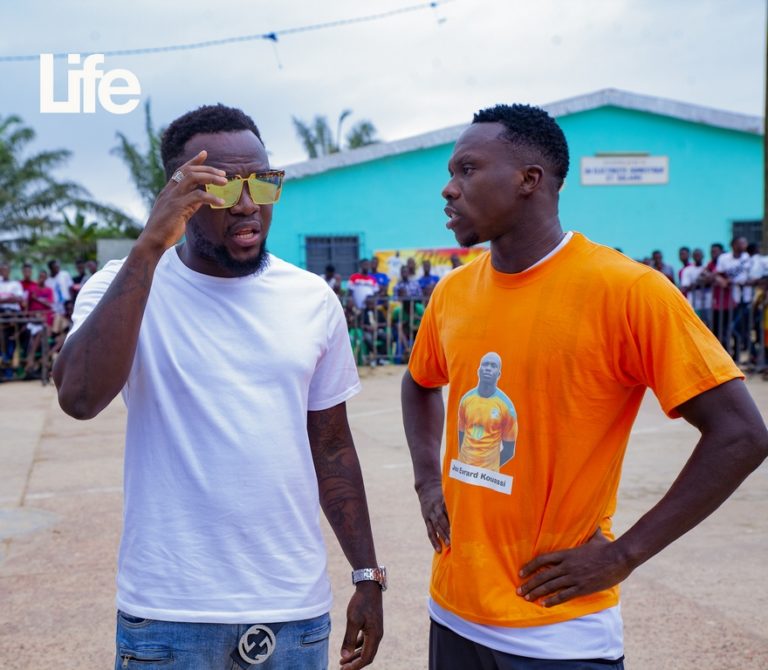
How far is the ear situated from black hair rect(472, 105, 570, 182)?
0.16 feet

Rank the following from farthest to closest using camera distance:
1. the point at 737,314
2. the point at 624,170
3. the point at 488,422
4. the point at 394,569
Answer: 1. the point at 624,170
2. the point at 737,314
3. the point at 394,569
4. the point at 488,422

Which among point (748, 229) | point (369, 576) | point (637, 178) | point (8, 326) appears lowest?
point (369, 576)

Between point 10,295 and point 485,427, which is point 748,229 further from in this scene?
point 485,427

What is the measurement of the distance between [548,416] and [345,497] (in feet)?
2.06

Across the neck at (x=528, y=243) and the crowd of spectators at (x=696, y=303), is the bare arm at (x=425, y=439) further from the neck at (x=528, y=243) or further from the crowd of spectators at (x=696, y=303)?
the crowd of spectators at (x=696, y=303)

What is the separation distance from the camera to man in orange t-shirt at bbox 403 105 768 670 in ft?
6.57

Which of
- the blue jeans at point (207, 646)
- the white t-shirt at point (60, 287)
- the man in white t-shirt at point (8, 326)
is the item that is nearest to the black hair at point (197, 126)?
the blue jeans at point (207, 646)

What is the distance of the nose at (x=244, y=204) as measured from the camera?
2.20 meters

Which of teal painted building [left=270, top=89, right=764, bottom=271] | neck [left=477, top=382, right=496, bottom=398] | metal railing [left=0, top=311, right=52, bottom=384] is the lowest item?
metal railing [left=0, top=311, right=52, bottom=384]

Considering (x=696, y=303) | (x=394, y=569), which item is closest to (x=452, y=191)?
(x=394, y=569)

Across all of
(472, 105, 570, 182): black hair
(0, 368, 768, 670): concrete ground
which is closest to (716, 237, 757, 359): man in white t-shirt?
(0, 368, 768, 670): concrete ground

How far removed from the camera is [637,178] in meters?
21.2

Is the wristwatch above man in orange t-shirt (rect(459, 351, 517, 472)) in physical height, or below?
below

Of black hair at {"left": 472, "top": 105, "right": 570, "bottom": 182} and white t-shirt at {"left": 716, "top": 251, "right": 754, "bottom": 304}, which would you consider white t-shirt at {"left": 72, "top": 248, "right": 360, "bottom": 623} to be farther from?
white t-shirt at {"left": 716, "top": 251, "right": 754, "bottom": 304}
